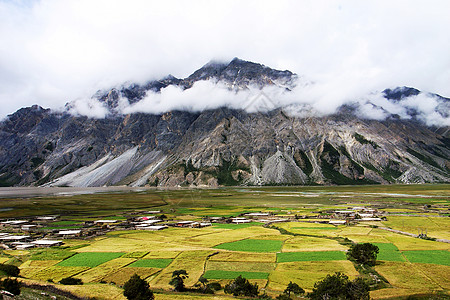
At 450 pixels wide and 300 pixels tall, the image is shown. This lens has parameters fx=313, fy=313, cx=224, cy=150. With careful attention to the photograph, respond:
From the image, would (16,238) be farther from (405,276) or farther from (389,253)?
(405,276)

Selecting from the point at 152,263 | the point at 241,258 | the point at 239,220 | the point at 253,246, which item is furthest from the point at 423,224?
the point at 152,263

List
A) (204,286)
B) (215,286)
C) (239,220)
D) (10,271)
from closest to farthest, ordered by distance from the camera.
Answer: (215,286) → (204,286) → (10,271) → (239,220)

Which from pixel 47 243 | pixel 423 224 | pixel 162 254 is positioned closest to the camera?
pixel 162 254

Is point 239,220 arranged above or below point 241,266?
below

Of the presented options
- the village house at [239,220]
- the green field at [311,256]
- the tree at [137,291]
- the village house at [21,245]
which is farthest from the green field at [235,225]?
the tree at [137,291]

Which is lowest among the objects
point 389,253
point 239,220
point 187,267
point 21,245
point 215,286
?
point 239,220

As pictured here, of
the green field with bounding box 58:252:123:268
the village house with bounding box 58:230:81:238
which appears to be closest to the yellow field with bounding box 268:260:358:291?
the green field with bounding box 58:252:123:268

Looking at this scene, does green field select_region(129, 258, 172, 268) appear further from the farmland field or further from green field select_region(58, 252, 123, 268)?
green field select_region(58, 252, 123, 268)
